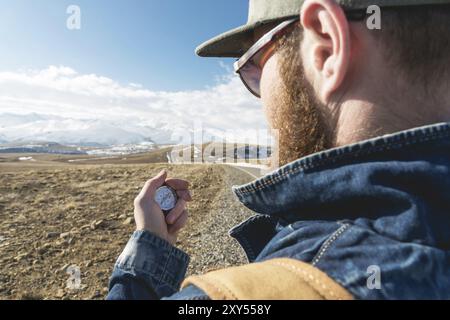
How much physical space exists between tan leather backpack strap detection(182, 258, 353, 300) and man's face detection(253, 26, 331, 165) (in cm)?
59

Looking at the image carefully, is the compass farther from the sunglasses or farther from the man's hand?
the sunglasses

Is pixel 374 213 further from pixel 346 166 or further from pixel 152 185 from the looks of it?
pixel 152 185

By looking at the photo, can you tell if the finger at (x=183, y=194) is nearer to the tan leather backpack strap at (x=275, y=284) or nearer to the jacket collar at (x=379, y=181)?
the jacket collar at (x=379, y=181)

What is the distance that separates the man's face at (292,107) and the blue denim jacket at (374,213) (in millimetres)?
244

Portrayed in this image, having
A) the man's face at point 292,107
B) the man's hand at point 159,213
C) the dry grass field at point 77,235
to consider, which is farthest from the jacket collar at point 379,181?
the dry grass field at point 77,235

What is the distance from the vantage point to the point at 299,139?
4.77 ft

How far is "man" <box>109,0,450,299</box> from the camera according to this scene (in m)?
0.95

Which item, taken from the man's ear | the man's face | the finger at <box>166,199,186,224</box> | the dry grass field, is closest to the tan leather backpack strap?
the man's face

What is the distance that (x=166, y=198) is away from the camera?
2303mm

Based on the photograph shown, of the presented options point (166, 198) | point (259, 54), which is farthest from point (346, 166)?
point (166, 198)

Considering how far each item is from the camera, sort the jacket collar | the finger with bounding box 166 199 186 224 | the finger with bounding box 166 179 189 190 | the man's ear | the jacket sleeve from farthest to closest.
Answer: the finger with bounding box 166 179 189 190
the finger with bounding box 166 199 186 224
the jacket sleeve
the man's ear
the jacket collar

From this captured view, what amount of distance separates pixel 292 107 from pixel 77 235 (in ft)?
29.7

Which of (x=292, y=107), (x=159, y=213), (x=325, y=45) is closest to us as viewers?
(x=325, y=45)
